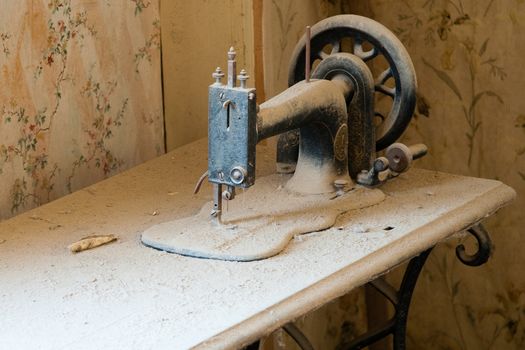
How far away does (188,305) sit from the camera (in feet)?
4.51

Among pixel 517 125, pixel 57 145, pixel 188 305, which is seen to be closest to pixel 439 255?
pixel 517 125

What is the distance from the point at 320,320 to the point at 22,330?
1.49 m

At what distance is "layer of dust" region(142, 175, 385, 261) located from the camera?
1.57m

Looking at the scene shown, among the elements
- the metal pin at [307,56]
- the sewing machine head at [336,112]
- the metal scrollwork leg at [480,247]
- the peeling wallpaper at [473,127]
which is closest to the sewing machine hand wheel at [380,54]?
the sewing machine head at [336,112]

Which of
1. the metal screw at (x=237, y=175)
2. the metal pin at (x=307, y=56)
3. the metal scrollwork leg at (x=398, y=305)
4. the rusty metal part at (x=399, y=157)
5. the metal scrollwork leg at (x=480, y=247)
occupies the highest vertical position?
the metal pin at (x=307, y=56)

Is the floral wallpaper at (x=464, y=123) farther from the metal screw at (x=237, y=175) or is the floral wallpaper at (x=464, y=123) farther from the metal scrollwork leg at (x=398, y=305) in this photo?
the metal screw at (x=237, y=175)

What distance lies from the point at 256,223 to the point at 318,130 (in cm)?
26

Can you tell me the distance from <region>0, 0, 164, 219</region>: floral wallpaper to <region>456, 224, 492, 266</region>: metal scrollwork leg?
76 centimetres

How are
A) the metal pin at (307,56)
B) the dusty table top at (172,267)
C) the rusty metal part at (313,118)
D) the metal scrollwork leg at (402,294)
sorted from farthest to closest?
1. the metal scrollwork leg at (402,294)
2. the metal pin at (307,56)
3. the rusty metal part at (313,118)
4. the dusty table top at (172,267)

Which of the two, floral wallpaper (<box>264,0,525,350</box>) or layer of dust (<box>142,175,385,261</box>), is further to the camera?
floral wallpaper (<box>264,0,525,350</box>)

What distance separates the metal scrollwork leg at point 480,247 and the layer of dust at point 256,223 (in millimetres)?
198

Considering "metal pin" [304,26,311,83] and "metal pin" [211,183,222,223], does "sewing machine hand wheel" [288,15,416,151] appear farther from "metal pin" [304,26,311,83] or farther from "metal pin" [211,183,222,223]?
"metal pin" [211,183,222,223]

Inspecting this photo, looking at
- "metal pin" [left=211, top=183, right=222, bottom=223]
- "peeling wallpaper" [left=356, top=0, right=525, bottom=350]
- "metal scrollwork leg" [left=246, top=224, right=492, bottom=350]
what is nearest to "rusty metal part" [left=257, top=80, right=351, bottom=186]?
"metal pin" [left=211, top=183, right=222, bottom=223]

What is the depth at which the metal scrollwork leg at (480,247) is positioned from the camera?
1.88 m
